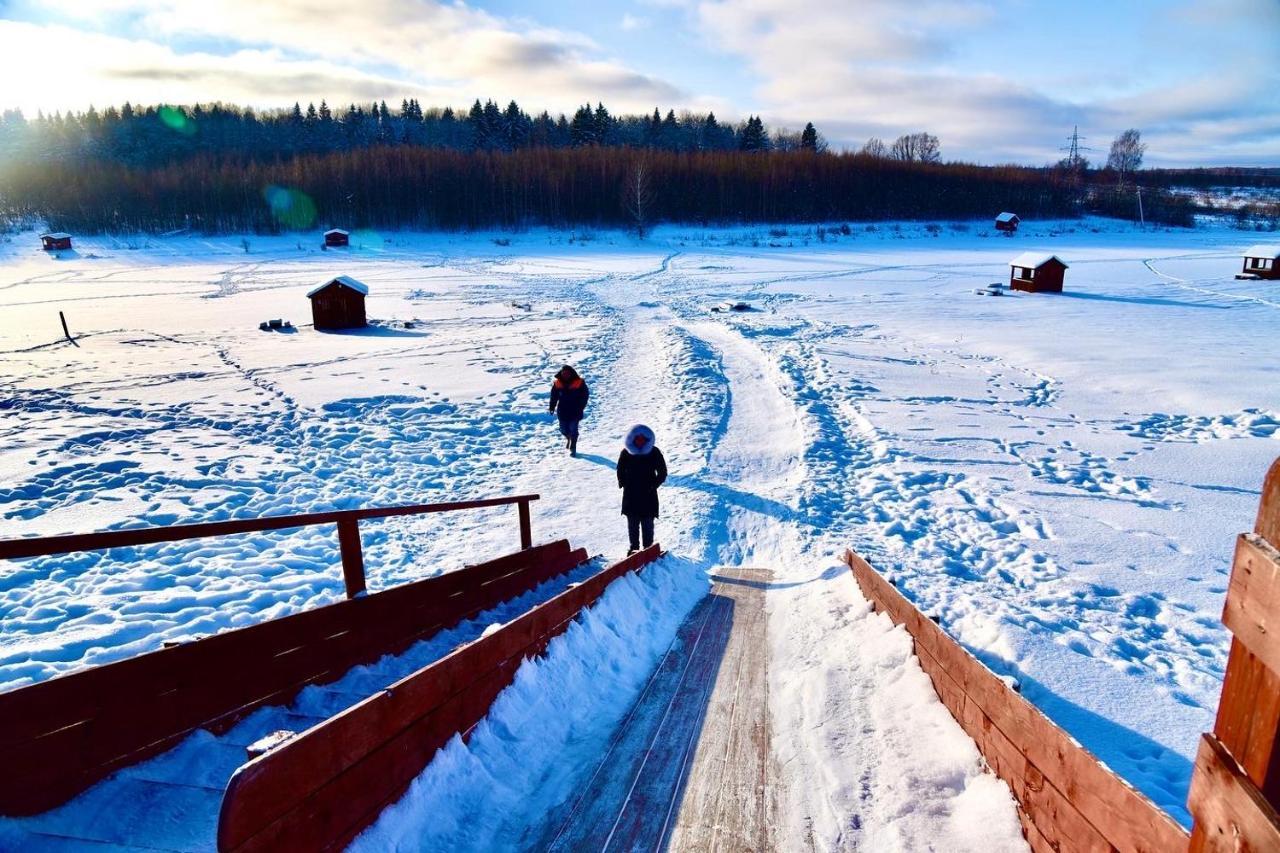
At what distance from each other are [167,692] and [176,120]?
140646mm

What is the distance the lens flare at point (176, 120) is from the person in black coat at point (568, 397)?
426 ft

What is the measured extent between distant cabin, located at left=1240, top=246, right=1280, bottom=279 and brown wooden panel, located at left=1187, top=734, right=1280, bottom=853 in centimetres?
5156

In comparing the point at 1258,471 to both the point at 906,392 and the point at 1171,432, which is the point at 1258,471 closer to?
the point at 1171,432

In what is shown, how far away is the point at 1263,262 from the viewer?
39344 millimetres

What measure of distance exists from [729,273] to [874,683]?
140 feet

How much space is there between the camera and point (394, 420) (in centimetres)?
1395

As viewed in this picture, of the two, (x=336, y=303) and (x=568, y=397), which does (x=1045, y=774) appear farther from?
(x=336, y=303)

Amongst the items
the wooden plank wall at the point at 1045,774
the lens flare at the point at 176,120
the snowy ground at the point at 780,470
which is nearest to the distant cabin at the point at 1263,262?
the snowy ground at the point at 780,470

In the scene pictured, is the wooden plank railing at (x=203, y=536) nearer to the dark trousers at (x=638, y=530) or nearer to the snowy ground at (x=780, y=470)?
the dark trousers at (x=638, y=530)

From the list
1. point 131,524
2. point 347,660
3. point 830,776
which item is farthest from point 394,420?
point 830,776

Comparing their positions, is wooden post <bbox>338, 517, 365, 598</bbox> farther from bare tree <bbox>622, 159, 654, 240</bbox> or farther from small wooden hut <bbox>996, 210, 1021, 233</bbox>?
small wooden hut <bbox>996, 210, 1021, 233</bbox>

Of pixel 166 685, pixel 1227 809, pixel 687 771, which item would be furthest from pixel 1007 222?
pixel 166 685

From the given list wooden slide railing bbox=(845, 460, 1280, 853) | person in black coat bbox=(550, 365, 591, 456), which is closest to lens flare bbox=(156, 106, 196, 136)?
person in black coat bbox=(550, 365, 591, 456)

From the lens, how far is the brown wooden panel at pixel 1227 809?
1.31m
